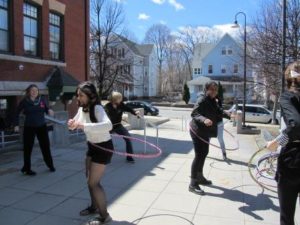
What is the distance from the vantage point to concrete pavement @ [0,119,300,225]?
18.4 ft

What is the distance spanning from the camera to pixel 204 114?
6828 millimetres

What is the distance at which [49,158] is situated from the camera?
830 centimetres

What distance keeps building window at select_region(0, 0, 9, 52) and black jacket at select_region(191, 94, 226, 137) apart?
8.38m

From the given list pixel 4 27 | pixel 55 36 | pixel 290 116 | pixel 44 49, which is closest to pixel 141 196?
pixel 290 116

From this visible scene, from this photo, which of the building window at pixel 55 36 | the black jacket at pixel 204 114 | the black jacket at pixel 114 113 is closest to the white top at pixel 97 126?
the black jacket at pixel 204 114

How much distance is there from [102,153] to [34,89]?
354 cm

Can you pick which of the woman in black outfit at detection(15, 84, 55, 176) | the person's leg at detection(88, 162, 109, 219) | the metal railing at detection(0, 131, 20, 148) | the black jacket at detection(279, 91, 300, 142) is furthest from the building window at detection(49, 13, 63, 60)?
the black jacket at detection(279, 91, 300, 142)

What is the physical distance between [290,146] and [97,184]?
100 inches

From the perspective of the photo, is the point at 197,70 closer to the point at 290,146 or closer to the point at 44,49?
the point at 44,49

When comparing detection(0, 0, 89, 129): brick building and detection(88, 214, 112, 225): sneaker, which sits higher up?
detection(0, 0, 89, 129): brick building

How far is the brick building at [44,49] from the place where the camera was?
13.0m

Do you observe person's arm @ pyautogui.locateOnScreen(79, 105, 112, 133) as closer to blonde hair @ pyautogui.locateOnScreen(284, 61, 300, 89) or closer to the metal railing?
blonde hair @ pyautogui.locateOnScreen(284, 61, 300, 89)

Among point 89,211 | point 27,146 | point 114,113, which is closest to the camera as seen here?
point 89,211

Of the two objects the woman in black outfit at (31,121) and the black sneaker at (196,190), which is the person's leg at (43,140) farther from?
the black sneaker at (196,190)
